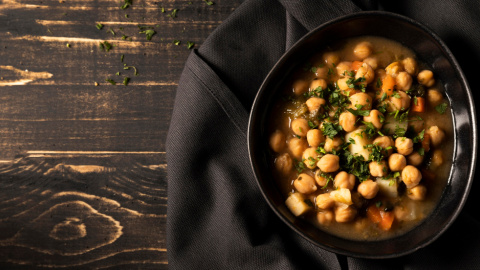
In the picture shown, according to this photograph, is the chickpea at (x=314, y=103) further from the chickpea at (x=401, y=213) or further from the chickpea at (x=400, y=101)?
the chickpea at (x=401, y=213)

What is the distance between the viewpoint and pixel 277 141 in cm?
245

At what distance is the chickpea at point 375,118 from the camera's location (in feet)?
7.63

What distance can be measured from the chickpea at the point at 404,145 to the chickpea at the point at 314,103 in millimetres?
463

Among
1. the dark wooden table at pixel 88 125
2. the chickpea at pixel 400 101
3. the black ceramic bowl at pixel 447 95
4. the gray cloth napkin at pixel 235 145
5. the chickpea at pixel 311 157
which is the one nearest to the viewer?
the black ceramic bowl at pixel 447 95

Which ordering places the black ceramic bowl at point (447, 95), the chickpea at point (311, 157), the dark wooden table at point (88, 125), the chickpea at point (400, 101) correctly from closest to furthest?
the black ceramic bowl at point (447, 95)
the chickpea at point (400, 101)
the chickpea at point (311, 157)
the dark wooden table at point (88, 125)

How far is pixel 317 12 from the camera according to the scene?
8.36 feet

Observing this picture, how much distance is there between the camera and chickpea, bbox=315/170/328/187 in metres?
2.40

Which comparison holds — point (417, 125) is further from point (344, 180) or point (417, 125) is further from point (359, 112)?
point (344, 180)

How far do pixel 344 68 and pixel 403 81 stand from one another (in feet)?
1.08

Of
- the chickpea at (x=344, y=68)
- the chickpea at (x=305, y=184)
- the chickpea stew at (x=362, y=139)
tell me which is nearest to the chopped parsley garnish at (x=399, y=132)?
the chickpea stew at (x=362, y=139)

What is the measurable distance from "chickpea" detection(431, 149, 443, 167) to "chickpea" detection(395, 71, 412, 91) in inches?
15.4

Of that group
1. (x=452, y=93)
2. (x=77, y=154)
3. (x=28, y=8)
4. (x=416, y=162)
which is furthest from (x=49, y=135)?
(x=452, y=93)

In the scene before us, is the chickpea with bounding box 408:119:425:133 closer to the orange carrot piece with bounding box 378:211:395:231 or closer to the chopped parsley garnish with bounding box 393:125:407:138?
the chopped parsley garnish with bounding box 393:125:407:138

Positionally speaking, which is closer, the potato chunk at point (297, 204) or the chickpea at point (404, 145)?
the chickpea at point (404, 145)
